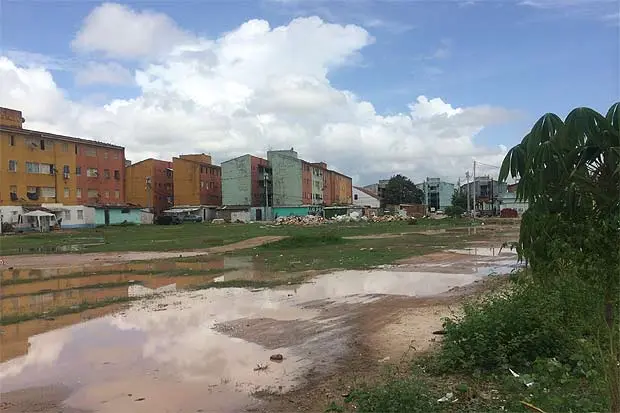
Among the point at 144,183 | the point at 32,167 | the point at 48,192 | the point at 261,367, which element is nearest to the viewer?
the point at 261,367

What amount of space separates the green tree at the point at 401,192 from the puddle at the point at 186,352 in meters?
107

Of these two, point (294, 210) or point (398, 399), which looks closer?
point (398, 399)

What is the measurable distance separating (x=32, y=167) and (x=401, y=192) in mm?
77615

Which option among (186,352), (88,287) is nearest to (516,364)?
(186,352)

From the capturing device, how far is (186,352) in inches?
348

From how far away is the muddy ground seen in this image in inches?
263

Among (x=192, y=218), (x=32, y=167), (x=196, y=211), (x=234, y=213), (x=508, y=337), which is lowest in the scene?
(x=508, y=337)

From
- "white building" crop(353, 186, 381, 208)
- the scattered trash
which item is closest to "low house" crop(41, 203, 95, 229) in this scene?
the scattered trash

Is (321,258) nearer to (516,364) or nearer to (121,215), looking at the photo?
(516,364)

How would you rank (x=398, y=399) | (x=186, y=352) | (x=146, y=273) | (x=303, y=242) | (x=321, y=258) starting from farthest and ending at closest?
(x=303, y=242) → (x=321, y=258) → (x=146, y=273) → (x=186, y=352) → (x=398, y=399)

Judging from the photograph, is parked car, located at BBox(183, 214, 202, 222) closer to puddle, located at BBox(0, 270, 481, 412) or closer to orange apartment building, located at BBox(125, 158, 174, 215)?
orange apartment building, located at BBox(125, 158, 174, 215)

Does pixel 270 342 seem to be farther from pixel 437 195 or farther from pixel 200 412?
pixel 437 195

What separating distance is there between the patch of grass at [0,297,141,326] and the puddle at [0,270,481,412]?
0.81 metres

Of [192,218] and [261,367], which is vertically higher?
[192,218]
